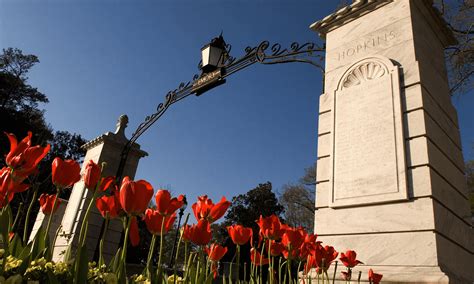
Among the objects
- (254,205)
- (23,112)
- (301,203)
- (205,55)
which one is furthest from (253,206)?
(205,55)

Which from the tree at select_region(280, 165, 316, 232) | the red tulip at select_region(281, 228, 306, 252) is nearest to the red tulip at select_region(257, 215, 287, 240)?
the red tulip at select_region(281, 228, 306, 252)

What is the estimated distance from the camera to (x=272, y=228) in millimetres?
2281

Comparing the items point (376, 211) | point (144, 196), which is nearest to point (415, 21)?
point (376, 211)

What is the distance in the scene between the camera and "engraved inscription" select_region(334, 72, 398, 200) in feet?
13.1

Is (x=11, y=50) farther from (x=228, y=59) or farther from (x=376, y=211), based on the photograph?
(x=376, y=211)

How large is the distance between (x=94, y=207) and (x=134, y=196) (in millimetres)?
8392

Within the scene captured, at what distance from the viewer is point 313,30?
6.18 metres

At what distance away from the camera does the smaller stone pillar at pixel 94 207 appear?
8.64 metres

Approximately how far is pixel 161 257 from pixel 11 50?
38.1m

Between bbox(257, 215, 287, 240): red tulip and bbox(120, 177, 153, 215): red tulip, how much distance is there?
1.16 m

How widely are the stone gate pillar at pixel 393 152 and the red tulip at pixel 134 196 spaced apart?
114 inches

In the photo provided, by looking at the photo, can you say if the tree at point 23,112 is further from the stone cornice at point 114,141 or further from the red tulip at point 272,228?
the red tulip at point 272,228

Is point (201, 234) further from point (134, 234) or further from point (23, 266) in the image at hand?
point (23, 266)

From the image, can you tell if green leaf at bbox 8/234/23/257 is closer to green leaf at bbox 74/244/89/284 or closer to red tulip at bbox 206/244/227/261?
green leaf at bbox 74/244/89/284
